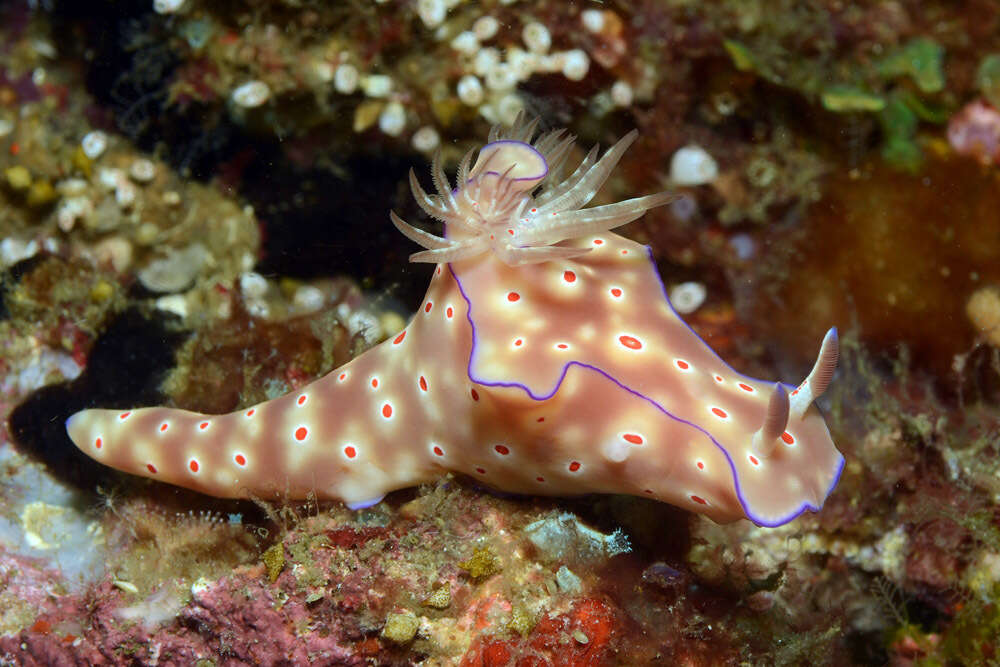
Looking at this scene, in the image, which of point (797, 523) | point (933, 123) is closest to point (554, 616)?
point (797, 523)

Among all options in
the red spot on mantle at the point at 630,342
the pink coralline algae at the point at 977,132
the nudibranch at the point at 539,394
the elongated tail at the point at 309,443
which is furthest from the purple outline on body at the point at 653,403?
the pink coralline algae at the point at 977,132

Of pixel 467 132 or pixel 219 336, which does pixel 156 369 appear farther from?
pixel 467 132

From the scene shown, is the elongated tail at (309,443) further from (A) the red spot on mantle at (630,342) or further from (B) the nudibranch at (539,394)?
(A) the red spot on mantle at (630,342)

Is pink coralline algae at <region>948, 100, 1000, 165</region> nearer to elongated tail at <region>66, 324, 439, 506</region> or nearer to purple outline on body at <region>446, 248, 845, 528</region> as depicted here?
purple outline on body at <region>446, 248, 845, 528</region>

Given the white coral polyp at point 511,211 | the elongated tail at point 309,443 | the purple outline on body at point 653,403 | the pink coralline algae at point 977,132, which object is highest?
the white coral polyp at point 511,211

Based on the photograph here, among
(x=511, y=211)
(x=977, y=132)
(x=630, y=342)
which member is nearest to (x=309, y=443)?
(x=511, y=211)

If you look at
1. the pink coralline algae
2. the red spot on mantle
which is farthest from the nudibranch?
the pink coralline algae
